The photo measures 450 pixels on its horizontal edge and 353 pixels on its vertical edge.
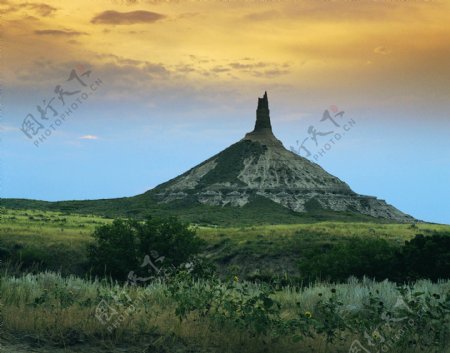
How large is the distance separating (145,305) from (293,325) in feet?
11.5

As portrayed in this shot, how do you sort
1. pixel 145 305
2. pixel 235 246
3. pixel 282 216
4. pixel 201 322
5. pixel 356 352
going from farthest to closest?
pixel 282 216 → pixel 235 246 → pixel 145 305 → pixel 201 322 → pixel 356 352

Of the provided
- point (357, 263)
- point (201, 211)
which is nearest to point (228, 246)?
point (357, 263)

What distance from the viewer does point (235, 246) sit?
64375 millimetres

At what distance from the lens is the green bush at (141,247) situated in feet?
151

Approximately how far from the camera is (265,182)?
552 ft

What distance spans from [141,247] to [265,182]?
122 meters

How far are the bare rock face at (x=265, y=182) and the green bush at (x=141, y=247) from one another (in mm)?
104085

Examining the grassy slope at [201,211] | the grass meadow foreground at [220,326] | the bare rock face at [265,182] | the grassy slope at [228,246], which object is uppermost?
the bare rock face at [265,182]

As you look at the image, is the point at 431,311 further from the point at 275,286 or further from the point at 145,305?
the point at 145,305

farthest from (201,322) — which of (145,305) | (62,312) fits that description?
(62,312)
